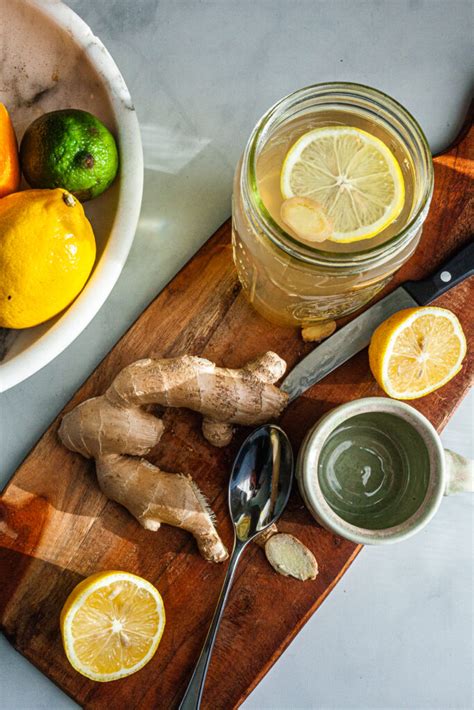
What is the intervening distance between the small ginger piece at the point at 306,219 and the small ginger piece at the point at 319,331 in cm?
26

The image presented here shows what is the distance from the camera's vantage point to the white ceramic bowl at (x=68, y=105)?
102 centimetres

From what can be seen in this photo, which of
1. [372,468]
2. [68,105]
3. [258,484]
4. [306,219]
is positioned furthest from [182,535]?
[68,105]

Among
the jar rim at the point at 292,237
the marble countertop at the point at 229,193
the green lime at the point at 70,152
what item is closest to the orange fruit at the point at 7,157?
the green lime at the point at 70,152

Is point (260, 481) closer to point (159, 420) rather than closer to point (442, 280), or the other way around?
point (159, 420)

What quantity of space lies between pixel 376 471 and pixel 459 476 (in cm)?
13

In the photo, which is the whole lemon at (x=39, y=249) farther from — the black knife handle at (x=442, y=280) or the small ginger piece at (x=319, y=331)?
the black knife handle at (x=442, y=280)

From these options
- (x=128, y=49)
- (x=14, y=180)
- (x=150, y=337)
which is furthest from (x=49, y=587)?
(x=128, y=49)

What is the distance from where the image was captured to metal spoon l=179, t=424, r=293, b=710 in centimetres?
110

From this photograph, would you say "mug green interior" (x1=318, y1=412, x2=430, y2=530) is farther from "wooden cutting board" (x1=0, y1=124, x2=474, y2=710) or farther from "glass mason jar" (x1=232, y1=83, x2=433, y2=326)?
"glass mason jar" (x1=232, y1=83, x2=433, y2=326)

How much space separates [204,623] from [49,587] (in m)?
0.26

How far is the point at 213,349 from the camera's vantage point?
1.14 m

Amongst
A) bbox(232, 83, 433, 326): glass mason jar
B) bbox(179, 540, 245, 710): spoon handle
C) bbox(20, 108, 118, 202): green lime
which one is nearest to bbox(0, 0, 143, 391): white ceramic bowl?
bbox(20, 108, 118, 202): green lime

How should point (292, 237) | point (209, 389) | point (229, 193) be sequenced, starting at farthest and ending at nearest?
point (229, 193) → point (209, 389) → point (292, 237)

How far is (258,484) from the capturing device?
43.4 inches
